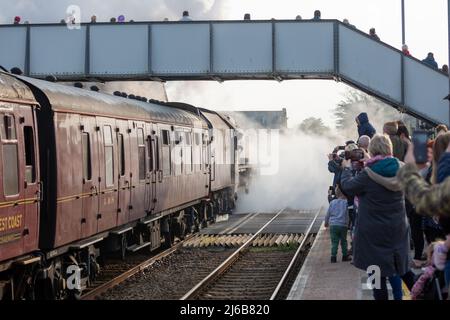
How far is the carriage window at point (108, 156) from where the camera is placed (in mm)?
14253

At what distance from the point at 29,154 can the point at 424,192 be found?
6110 millimetres

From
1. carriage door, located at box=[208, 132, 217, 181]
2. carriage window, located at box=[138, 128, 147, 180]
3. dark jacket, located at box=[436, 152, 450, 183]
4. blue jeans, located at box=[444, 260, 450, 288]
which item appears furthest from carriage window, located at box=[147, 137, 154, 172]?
blue jeans, located at box=[444, 260, 450, 288]

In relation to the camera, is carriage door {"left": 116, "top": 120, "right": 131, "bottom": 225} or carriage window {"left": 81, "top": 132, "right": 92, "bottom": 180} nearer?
carriage window {"left": 81, "top": 132, "right": 92, "bottom": 180}

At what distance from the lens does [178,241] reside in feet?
72.2

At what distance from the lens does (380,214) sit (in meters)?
9.23

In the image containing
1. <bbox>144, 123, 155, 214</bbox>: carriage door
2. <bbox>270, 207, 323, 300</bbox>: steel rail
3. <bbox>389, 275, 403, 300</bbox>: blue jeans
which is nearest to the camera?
<bbox>389, 275, 403, 300</bbox>: blue jeans

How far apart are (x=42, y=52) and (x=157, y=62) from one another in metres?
3.33

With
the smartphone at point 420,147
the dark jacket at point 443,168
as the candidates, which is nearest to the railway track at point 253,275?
the dark jacket at point 443,168

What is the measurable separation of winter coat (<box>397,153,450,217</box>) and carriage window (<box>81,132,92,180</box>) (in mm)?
7240

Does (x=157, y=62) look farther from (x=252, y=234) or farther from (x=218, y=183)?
(x=252, y=234)

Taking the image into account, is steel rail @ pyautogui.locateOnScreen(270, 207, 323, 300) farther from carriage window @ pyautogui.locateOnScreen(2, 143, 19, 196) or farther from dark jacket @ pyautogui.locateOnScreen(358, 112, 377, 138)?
carriage window @ pyautogui.locateOnScreen(2, 143, 19, 196)

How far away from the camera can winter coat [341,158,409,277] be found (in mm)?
9188

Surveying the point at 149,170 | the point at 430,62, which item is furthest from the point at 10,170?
the point at 430,62

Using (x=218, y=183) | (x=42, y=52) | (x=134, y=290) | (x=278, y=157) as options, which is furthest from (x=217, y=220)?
(x=278, y=157)
